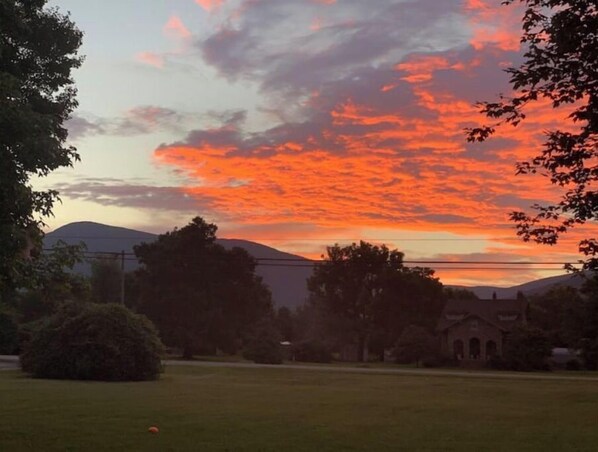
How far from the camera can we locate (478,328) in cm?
7575

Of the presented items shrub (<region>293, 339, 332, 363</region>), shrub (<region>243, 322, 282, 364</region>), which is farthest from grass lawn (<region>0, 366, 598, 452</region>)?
shrub (<region>293, 339, 332, 363</region>)

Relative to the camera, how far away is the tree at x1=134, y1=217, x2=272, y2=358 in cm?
7212

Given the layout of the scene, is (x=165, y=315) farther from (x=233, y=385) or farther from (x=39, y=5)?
(x=39, y=5)

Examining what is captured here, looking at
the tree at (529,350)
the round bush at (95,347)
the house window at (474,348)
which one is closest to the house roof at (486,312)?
the house window at (474,348)

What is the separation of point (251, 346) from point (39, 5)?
166ft

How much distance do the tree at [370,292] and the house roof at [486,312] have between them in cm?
619

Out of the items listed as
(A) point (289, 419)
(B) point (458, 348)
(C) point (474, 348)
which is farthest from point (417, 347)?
(A) point (289, 419)

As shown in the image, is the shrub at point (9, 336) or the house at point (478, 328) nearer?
the shrub at point (9, 336)

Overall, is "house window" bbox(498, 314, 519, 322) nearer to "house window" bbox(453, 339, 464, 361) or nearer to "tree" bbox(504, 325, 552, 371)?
"house window" bbox(453, 339, 464, 361)

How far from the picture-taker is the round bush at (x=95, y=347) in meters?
34.5

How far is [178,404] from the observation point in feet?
69.2

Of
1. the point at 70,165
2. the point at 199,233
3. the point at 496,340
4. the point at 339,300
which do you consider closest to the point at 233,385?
the point at 70,165

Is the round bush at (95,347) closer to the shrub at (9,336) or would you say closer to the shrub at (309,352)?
the shrub at (9,336)

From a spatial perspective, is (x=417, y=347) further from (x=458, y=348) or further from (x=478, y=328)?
(x=478, y=328)
